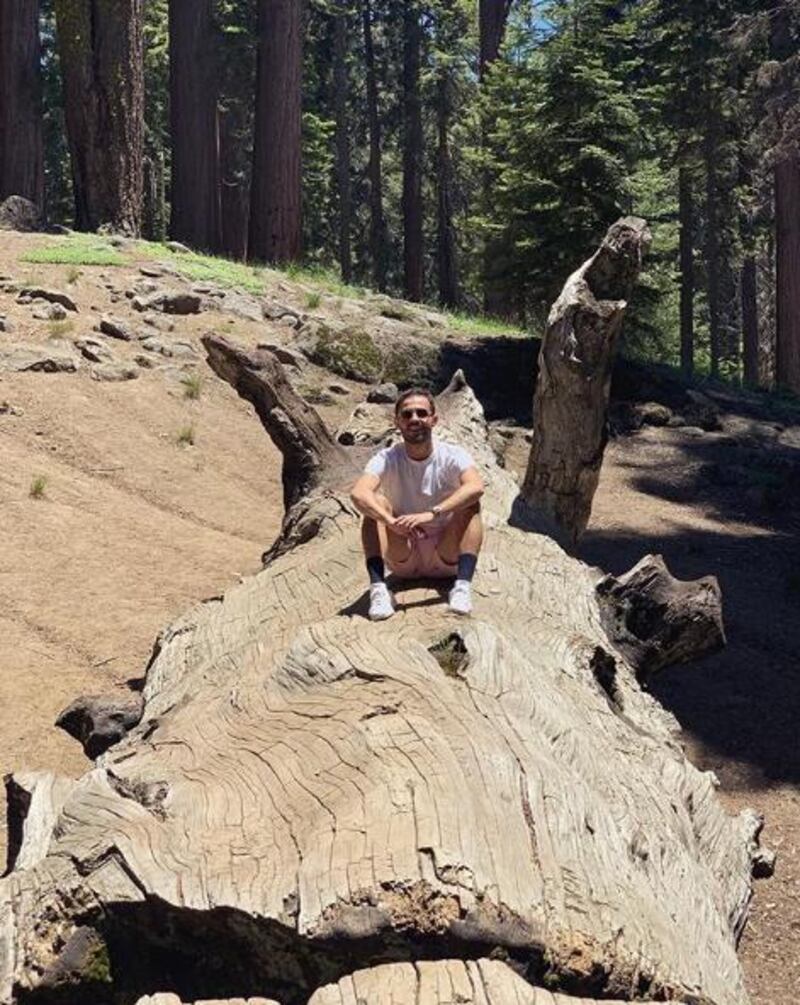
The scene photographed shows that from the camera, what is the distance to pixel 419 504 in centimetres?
577

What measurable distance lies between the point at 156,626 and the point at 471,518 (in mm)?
3052

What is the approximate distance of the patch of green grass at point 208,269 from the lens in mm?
15664

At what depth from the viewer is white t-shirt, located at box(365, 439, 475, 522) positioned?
571cm

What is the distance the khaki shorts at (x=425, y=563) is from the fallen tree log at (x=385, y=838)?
41 cm

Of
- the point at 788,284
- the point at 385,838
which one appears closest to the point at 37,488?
the point at 385,838

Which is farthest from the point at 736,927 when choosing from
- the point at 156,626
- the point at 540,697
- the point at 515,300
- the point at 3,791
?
the point at 515,300

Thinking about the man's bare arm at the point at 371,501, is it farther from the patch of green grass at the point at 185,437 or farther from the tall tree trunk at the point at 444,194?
the tall tree trunk at the point at 444,194

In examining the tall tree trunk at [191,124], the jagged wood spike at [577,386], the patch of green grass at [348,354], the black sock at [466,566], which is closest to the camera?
the black sock at [466,566]

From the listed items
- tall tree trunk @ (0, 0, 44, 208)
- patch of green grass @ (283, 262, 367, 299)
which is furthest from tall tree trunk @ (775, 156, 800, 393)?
tall tree trunk @ (0, 0, 44, 208)

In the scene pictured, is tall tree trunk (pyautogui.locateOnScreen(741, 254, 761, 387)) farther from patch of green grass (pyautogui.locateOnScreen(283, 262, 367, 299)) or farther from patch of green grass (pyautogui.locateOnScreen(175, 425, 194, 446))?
patch of green grass (pyautogui.locateOnScreen(175, 425, 194, 446))

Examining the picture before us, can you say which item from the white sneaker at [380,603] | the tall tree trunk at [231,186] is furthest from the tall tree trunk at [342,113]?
the white sneaker at [380,603]

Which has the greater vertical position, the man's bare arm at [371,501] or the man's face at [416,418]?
the man's face at [416,418]

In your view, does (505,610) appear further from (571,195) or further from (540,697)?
(571,195)

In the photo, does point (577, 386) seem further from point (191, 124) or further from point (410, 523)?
point (191, 124)
